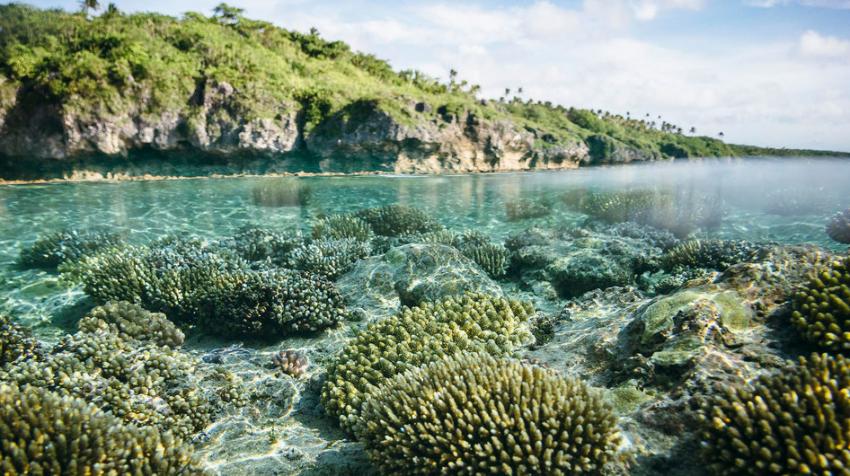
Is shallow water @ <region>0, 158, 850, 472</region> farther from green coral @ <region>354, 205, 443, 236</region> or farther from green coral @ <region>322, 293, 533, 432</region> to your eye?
green coral @ <region>322, 293, 533, 432</region>

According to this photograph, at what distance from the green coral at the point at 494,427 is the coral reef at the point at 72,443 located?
1.84m

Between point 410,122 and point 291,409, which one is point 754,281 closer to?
point 291,409

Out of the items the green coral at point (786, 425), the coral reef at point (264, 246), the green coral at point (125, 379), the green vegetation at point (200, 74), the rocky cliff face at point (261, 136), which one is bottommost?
the green coral at point (125, 379)

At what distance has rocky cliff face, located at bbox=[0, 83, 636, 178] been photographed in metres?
30.5

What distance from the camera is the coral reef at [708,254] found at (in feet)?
34.3

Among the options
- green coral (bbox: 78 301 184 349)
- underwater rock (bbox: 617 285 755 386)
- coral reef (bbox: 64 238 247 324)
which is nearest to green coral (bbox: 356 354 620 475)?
underwater rock (bbox: 617 285 755 386)

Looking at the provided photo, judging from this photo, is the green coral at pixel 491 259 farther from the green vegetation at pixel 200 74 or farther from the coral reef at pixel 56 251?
the green vegetation at pixel 200 74

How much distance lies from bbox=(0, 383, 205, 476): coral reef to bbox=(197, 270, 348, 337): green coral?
156 inches

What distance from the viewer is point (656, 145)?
3078 inches

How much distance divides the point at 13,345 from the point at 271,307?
145 inches

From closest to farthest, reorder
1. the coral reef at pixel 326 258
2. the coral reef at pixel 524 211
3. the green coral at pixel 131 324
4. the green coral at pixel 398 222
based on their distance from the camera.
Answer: the green coral at pixel 131 324 → the coral reef at pixel 326 258 → the green coral at pixel 398 222 → the coral reef at pixel 524 211

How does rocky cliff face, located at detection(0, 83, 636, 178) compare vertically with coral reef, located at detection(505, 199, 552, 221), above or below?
above

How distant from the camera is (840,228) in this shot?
49.5ft

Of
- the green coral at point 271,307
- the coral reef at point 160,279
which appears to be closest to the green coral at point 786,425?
the green coral at point 271,307
